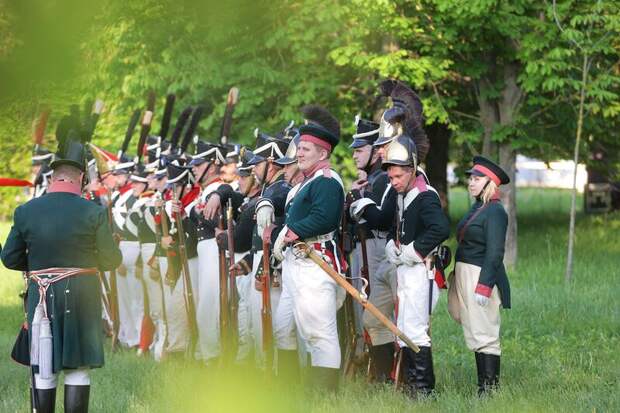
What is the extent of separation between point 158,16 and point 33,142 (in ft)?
1.27

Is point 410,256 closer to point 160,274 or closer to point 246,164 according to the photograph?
point 246,164

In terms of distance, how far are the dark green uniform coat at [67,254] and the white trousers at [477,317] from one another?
8.18 feet

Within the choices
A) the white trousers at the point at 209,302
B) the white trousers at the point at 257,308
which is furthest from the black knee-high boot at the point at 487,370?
the white trousers at the point at 209,302

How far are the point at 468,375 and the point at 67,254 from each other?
3583 millimetres

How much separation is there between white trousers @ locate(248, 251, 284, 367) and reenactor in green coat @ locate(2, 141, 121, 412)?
2.30 meters

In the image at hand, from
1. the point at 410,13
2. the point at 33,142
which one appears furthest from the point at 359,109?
the point at 33,142

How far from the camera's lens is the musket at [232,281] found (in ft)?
28.4

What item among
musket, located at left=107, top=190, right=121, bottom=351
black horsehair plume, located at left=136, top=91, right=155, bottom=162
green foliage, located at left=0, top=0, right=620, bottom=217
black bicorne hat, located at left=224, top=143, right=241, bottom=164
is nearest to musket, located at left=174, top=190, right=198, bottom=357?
A: black bicorne hat, located at left=224, top=143, right=241, bottom=164

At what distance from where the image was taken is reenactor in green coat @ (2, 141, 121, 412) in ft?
19.6

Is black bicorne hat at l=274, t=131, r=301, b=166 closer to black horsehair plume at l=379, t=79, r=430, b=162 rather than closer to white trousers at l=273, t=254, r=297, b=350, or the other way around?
black horsehair plume at l=379, t=79, r=430, b=162

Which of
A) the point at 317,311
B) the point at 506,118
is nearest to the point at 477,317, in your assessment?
the point at 317,311

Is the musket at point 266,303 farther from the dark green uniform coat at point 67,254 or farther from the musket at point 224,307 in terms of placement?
the dark green uniform coat at point 67,254

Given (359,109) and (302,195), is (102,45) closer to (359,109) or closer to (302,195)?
(302,195)

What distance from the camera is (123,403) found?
7.28 metres
